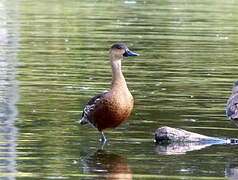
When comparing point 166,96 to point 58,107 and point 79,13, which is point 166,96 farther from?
point 79,13

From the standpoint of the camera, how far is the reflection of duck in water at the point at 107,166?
36.2 ft

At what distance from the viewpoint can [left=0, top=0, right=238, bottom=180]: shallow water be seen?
11711 millimetres

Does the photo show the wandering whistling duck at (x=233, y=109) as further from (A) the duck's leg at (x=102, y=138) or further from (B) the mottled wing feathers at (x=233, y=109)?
(A) the duck's leg at (x=102, y=138)

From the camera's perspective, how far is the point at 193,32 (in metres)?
32.6

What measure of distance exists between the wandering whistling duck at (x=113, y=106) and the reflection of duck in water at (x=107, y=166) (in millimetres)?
698

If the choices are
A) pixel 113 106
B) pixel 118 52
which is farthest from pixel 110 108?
pixel 118 52

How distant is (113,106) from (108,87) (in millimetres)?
5836

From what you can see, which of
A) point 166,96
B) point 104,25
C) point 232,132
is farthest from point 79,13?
point 232,132

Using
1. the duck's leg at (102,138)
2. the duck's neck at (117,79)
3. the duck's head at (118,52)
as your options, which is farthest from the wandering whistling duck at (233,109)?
the duck's leg at (102,138)

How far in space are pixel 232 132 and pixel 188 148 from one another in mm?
1316

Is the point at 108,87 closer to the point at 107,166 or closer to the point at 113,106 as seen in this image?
the point at 113,106

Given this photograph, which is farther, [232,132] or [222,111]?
[222,111]

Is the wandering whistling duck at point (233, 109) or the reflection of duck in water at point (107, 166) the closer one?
the reflection of duck in water at point (107, 166)

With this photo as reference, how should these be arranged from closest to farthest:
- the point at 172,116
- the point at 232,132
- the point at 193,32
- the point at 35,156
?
the point at 35,156, the point at 232,132, the point at 172,116, the point at 193,32
